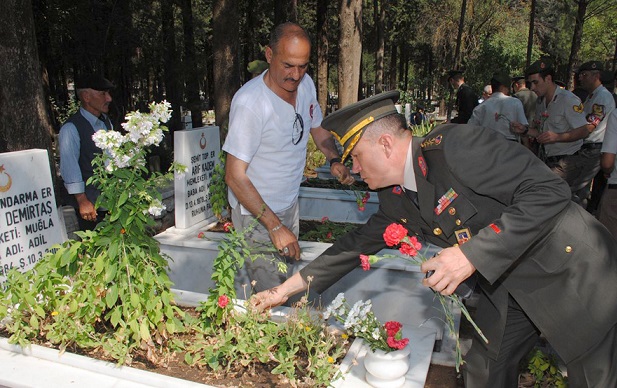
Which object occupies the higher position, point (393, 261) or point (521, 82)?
point (521, 82)

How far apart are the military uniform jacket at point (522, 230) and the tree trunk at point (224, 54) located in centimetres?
657

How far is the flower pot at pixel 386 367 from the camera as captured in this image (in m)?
2.49

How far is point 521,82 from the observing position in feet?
35.2

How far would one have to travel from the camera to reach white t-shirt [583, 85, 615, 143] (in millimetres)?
6637

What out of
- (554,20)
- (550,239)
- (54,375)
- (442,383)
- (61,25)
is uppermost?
(554,20)

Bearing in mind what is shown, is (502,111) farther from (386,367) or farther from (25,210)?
(25,210)

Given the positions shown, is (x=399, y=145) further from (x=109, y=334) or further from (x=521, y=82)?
(x=521, y=82)

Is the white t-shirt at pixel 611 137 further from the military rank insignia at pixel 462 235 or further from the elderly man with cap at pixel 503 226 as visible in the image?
the military rank insignia at pixel 462 235

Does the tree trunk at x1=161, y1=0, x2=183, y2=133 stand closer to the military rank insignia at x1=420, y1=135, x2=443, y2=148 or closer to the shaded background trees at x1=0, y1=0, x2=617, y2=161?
the shaded background trees at x1=0, y1=0, x2=617, y2=161

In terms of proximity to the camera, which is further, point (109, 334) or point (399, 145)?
point (109, 334)

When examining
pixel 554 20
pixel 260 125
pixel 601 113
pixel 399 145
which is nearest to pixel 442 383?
pixel 399 145

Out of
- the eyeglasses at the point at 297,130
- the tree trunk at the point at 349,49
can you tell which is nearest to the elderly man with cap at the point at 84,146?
the eyeglasses at the point at 297,130

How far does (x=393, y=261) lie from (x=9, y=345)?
286 cm

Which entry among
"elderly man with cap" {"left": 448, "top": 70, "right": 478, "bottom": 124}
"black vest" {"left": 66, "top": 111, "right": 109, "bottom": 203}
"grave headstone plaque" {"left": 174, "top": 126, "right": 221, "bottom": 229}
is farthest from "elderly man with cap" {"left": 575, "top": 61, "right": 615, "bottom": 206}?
"black vest" {"left": 66, "top": 111, "right": 109, "bottom": 203}
